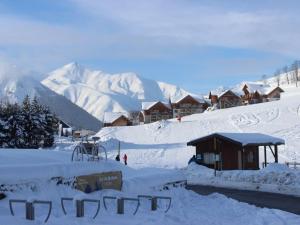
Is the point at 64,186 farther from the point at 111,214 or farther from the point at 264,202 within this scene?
the point at 264,202

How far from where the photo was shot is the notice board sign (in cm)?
1548

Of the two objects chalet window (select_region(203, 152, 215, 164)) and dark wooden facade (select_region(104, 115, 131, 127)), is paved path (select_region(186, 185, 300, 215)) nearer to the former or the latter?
chalet window (select_region(203, 152, 215, 164))

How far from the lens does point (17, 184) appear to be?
13773mm

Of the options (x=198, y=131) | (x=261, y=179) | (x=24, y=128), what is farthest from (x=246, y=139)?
(x=198, y=131)

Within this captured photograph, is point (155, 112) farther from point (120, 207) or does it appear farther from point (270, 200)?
point (120, 207)

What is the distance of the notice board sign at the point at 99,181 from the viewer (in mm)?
15477

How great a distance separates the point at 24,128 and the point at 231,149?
2163 cm

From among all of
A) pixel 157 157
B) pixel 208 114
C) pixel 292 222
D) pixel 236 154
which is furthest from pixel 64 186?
pixel 208 114

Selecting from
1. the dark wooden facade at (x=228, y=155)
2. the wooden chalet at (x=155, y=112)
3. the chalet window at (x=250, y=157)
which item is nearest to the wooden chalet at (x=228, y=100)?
the wooden chalet at (x=155, y=112)

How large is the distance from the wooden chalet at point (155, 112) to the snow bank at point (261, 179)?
7865cm

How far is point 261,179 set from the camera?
2875 centimetres

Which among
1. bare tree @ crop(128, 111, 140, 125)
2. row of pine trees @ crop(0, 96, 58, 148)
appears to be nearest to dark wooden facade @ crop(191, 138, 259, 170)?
row of pine trees @ crop(0, 96, 58, 148)

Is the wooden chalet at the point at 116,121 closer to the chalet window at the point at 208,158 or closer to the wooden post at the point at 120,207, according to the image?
the chalet window at the point at 208,158

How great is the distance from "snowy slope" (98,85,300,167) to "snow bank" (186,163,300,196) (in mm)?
16136
